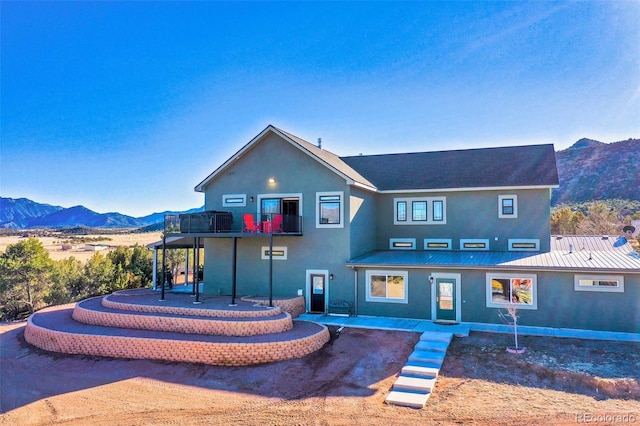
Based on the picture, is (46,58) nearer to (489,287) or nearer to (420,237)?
(420,237)

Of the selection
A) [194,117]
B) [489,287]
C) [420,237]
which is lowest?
[489,287]

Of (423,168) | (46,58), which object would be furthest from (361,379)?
(46,58)

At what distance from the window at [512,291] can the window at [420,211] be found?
13.8 ft

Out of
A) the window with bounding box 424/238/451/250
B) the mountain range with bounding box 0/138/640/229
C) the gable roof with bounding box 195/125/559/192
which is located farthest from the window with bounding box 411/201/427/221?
the mountain range with bounding box 0/138/640/229

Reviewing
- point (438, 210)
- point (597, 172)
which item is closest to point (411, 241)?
point (438, 210)

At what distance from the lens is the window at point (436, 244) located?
60.4ft

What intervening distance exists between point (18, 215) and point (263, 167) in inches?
6615

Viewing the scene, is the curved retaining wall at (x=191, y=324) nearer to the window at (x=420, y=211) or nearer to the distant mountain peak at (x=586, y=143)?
the window at (x=420, y=211)

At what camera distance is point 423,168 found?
20469 millimetres

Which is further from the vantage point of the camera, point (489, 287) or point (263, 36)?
point (263, 36)

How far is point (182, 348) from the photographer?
12.6 meters

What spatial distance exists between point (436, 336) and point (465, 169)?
9.45 m

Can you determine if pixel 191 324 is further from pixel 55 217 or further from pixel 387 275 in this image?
pixel 55 217

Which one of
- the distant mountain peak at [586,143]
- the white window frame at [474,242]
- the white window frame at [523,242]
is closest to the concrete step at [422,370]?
the white window frame at [474,242]
